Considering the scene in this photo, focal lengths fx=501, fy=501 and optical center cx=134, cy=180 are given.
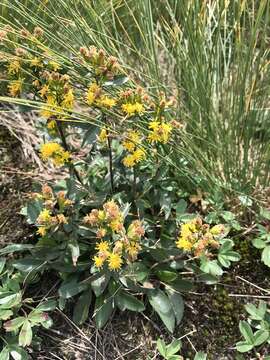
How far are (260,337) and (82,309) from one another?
1.51 ft

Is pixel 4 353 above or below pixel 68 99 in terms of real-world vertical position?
below

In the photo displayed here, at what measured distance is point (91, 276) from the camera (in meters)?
1.26

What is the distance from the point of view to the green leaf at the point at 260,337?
1263 mm

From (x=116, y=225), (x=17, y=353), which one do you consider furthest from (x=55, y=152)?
(x=17, y=353)

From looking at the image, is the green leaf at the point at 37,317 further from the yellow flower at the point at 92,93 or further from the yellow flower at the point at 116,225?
the yellow flower at the point at 92,93

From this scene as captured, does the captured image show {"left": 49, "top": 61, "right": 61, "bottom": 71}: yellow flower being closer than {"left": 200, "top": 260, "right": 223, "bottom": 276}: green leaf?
Yes

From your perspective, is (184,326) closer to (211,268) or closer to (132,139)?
(211,268)

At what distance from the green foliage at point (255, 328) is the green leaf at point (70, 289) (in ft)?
1.37

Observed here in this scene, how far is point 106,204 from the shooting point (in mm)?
1123

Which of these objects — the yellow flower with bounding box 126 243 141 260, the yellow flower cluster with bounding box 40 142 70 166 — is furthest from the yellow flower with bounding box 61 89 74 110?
the yellow flower with bounding box 126 243 141 260

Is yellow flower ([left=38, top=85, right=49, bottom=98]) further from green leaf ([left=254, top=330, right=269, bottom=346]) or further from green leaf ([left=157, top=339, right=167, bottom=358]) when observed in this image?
green leaf ([left=254, top=330, right=269, bottom=346])

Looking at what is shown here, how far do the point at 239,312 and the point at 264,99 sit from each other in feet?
2.16

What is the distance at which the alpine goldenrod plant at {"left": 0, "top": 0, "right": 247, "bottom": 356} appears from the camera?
1145mm

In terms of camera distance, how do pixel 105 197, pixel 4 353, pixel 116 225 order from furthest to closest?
pixel 105 197, pixel 4 353, pixel 116 225
